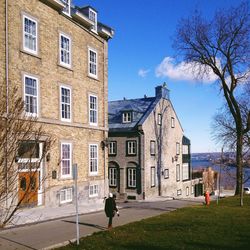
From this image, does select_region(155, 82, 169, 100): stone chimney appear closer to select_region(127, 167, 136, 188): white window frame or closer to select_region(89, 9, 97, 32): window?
select_region(127, 167, 136, 188): white window frame

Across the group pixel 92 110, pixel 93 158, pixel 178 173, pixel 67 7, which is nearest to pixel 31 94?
pixel 92 110

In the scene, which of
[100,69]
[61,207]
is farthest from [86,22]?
[61,207]

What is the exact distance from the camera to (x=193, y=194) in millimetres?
54688

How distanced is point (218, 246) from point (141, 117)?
28176 mm

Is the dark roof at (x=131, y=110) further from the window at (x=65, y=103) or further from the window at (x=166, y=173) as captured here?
the window at (x=65, y=103)

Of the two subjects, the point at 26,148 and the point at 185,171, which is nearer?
the point at 26,148

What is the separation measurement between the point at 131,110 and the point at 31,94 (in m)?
19.3

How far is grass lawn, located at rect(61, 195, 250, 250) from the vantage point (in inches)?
477

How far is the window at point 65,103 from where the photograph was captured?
24.1m

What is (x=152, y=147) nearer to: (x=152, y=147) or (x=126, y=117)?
(x=152, y=147)

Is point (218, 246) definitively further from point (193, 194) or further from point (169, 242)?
point (193, 194)

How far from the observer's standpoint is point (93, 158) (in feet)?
90.5

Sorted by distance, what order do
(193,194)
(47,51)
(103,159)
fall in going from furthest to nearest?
(193,194), (103,159), (47,51)

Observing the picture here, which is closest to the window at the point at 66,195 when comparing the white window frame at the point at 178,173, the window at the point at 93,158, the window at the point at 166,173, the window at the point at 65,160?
the window at the point at 65,160
